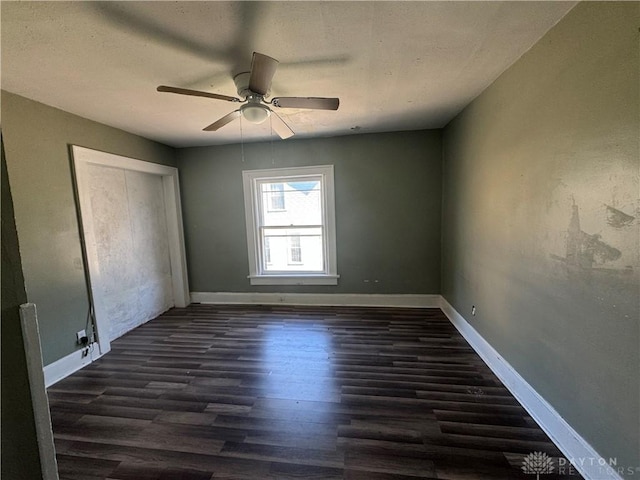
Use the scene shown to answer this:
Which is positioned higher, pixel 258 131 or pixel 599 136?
pixel 258 131

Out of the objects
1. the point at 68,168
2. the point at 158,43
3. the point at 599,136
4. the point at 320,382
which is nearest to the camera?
the point at 599,136

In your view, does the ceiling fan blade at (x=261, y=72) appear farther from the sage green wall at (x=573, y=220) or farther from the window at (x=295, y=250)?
the window at (x=295, y=250)

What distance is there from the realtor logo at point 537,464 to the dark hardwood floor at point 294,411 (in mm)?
29

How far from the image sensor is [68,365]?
262 cm

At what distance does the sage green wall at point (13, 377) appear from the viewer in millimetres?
652

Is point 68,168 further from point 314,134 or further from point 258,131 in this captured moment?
point 314,134

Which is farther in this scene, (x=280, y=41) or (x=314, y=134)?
(x=314, y=134)

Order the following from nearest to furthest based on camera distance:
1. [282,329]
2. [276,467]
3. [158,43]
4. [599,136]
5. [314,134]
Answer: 1. [599,136]
2. [276,467]
3. [158,43]
4. [282,329]
5. [314,134]

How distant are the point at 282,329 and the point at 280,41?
2.85 metres

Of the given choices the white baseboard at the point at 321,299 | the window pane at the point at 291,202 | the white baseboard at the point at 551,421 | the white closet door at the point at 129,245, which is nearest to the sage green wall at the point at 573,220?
the white baseboard at the point at 551,421

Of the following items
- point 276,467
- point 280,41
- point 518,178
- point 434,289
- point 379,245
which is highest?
point 280,41

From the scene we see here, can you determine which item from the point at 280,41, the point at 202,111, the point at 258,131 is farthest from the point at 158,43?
the point at 258,131

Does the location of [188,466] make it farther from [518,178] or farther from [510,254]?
[518,178]

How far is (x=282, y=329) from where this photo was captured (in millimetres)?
3375
